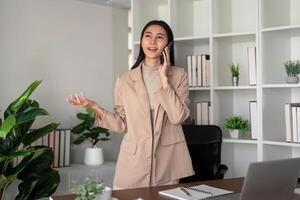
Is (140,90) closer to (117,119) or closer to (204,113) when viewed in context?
(117,119)

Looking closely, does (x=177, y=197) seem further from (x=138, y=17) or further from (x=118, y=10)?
(x=118, y=10)

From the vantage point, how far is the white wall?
3230 millimetres

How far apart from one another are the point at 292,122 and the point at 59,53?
2.05 metres

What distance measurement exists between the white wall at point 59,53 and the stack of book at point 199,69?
3.35ft

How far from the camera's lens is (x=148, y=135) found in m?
2.05

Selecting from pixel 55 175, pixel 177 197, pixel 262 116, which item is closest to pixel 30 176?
pixel 55 175

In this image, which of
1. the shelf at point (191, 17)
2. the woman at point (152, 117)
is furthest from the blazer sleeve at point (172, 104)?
the shelf at point (191, 17)

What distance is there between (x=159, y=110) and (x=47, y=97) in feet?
5.48

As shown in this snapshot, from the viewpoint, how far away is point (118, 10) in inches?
159

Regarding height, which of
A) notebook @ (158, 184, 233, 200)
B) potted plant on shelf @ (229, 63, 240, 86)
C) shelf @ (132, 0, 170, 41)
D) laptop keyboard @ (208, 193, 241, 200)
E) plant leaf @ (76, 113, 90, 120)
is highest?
shelf @ (132, 0, 170, 41)

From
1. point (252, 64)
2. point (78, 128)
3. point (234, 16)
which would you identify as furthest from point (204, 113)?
point (78, 128)

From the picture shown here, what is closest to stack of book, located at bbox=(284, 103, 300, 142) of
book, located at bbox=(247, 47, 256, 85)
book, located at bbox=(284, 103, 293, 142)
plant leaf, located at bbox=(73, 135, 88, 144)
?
book, located at bbox=(284, 103, 293, 142)

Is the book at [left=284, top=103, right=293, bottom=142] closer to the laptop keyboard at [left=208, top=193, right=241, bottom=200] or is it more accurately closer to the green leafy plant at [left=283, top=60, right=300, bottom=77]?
the green leafy plant at [left=283, top=60, right=300, bottom=77]

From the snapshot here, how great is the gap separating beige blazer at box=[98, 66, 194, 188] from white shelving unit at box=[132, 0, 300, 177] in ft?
3.30
